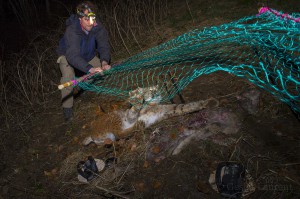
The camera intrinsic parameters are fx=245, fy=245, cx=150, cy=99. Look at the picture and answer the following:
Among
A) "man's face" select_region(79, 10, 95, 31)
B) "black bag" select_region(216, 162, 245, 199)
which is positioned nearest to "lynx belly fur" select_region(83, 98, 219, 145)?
"black bag" select_region(216, 162, 245, 199)

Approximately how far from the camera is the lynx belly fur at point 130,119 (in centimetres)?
288

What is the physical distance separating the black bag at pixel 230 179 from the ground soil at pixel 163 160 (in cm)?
8

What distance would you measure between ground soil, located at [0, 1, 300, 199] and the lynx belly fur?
0.29 ft

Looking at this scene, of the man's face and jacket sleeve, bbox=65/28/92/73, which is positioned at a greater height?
the man's face

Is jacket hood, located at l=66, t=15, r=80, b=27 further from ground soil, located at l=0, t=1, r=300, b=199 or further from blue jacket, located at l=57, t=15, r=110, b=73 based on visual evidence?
ground soil, located at l=0, t=1, r=300, b=199

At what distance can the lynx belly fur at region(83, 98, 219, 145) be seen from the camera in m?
2.88

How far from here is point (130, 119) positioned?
9.89 ft

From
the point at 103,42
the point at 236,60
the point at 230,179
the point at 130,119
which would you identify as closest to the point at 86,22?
the point at 103,42

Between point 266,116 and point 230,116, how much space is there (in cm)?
38

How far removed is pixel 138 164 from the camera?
2574mm

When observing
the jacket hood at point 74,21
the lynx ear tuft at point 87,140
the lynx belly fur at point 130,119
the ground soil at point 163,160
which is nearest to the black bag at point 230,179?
the ground soil at point 163,160

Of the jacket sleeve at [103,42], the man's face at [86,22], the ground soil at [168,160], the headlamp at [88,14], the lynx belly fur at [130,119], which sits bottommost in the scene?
the ground soil at [168,160]

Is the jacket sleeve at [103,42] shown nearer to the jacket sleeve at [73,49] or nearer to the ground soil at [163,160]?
the jacket sleeve at [73,49]

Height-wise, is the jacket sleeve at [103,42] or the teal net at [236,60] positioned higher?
the jacket sleeve at [103,42]
